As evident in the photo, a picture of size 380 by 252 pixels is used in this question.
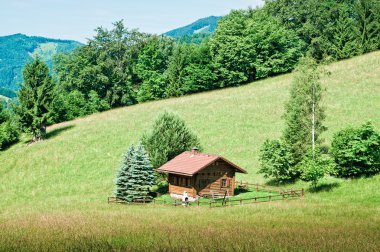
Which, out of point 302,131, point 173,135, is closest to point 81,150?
point 173,135

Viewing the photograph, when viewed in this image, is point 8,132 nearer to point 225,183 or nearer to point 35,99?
point 35,99

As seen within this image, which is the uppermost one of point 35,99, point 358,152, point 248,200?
point 35,99

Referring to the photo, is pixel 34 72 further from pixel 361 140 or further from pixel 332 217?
pixel 332 217

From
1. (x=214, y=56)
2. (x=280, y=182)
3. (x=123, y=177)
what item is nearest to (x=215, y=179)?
(x=280, y=182)

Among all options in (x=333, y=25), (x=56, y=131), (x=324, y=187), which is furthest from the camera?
(x=333, y=25)

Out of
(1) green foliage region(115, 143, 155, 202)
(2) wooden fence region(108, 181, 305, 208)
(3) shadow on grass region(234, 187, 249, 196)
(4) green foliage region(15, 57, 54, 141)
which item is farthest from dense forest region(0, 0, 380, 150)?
(2) wooden fence region(108, 181, 305, 208)

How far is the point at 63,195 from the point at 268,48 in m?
58.2

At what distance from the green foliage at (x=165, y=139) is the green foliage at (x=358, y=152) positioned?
55.3ft

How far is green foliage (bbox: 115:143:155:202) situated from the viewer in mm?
40719

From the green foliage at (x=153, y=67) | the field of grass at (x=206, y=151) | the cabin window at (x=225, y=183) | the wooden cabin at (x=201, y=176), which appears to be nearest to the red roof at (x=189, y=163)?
the wooden cabin at (x=201, y=176)

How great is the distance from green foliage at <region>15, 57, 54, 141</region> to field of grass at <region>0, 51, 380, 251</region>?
131 inches

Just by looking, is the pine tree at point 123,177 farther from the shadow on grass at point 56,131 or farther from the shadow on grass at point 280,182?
the shadow on grass at point 56,131

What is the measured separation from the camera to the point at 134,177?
4138 cm

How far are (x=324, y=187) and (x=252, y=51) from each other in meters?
53.1
